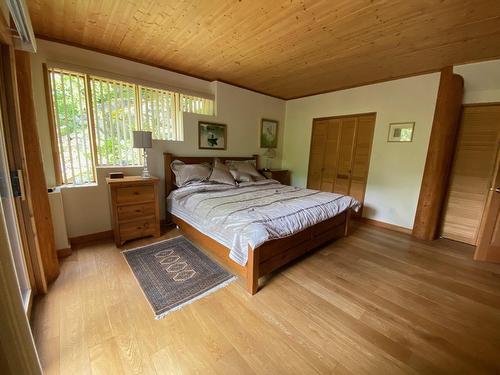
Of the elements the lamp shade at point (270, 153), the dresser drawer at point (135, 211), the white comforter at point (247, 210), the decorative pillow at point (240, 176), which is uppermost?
the lamp shade at point (270, 153)

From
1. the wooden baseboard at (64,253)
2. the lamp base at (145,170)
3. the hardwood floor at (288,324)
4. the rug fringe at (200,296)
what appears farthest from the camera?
the lamp base at (145,170)

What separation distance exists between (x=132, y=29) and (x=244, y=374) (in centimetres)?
309

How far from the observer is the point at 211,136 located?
3.78 meters

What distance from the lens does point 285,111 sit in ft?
16.3

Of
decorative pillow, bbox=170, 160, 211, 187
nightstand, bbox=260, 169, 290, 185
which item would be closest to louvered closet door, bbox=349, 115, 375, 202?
nightstand, bbox=260, 169, 290, 185

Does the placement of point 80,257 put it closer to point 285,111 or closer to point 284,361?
point 284,361

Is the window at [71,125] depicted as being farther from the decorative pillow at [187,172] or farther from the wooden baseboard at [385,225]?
the wooden baseboard at [385,225]

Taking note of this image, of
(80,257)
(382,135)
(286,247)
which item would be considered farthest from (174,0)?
(382,135)

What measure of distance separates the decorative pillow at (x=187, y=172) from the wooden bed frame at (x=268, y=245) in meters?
0.13

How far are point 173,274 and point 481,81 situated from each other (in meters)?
4.33

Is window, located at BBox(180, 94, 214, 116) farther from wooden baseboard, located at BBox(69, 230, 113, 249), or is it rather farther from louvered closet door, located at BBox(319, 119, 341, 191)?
louvered closet door, located at BBox(319, 119, 341, 191)

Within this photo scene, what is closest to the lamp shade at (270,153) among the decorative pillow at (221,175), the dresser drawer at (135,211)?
the decorative pillow at (221,175)

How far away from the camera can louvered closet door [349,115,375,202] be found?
3.67 metres

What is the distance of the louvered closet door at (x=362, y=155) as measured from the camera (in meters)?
3.67
